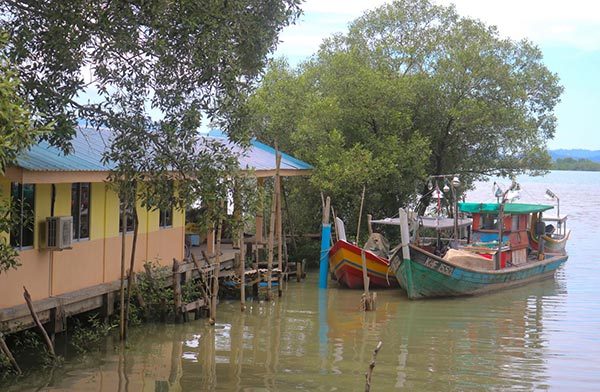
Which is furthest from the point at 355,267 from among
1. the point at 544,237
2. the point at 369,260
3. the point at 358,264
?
the point at 544,237

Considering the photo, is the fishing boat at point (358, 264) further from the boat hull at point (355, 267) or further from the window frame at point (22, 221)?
the window frame at point (22, 221)

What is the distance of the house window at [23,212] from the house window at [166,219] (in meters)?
4.98

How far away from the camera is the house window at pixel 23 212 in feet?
41.1

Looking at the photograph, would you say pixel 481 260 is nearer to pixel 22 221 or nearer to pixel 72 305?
pixel 72 305

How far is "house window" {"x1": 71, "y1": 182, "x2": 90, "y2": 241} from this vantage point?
47.7 feet

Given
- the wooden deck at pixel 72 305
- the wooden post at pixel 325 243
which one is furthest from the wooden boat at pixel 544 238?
the wooden deck at pixel 72 305

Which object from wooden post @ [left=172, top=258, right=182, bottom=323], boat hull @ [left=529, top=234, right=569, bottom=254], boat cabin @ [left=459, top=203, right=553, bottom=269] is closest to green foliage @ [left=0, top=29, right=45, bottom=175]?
wooden post @ [left=172, top=258, right=182, bottom=323]

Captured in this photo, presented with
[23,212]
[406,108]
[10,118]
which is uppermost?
[406,108]

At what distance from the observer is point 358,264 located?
22406mm

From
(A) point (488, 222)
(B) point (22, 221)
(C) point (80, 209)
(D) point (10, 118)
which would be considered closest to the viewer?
(D) point (10, 118)

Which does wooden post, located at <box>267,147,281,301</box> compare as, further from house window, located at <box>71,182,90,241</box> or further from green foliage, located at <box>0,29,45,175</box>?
green foliage, located at <box>0,29,45,175</box>

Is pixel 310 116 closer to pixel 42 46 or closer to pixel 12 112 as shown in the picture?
pixel 42 46

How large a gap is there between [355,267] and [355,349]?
7364mm

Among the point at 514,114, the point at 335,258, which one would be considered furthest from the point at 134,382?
the point at 514,114
